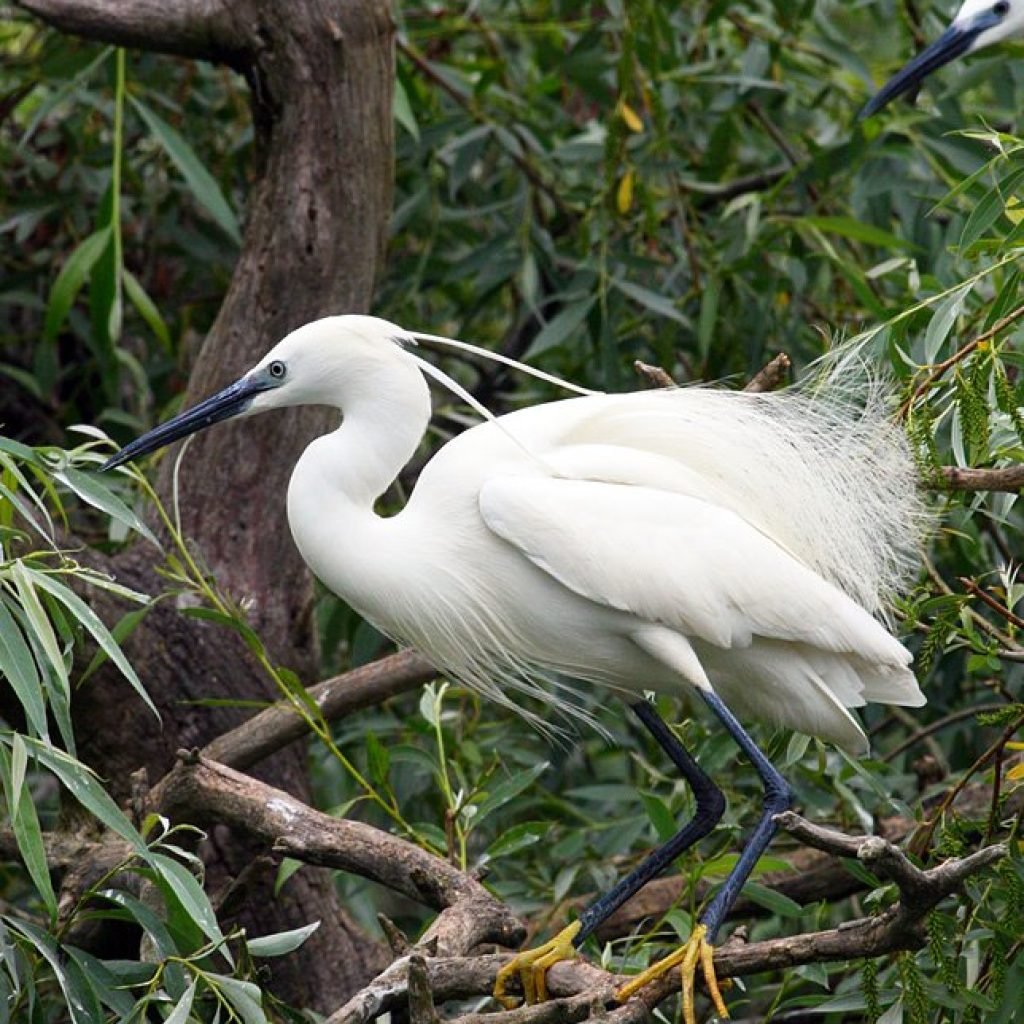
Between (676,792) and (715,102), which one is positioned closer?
(676,792)

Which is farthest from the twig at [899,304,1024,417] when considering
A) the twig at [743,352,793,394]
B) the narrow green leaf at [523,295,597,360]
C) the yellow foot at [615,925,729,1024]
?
the narrow green leaf at [523,295,597,360]

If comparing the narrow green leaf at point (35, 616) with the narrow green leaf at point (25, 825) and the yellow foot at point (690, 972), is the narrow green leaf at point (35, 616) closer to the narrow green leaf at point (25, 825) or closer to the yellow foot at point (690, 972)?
the narrow green leaf at point (25, 825)

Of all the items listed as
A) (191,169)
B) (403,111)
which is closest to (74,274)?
(191,169)

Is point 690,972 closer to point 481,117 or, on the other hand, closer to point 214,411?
point 214,411

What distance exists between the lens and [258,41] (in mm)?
2641

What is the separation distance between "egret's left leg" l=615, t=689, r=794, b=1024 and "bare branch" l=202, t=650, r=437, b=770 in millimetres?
500

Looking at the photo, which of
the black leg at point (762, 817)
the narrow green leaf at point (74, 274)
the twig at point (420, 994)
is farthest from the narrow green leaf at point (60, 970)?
the narrow green leaf at point (74, 274)

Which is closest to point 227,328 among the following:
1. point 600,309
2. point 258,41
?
point 258,41

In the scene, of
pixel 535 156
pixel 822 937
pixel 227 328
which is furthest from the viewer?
Result: pixel 535 156

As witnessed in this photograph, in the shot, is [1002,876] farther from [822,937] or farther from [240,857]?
[240,857]

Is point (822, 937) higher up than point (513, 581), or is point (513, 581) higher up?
point (513, 581)

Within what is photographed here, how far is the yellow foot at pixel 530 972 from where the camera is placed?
1.87 metres

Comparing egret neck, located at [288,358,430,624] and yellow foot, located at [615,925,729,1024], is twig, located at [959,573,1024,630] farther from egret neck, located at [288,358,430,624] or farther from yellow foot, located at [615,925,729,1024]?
egret neck, located at [288,358,430,624]

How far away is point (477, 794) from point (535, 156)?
1488mm
